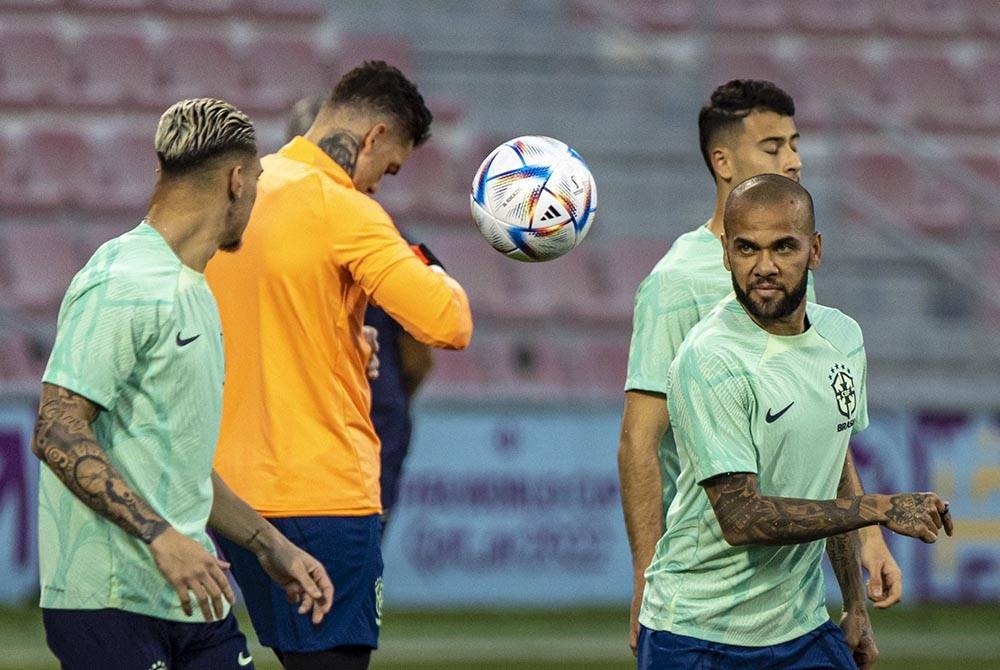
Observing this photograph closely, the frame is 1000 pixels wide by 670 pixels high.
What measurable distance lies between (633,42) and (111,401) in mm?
11612

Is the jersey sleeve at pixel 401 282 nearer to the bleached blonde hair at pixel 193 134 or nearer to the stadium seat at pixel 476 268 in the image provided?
the bleached blonde hair at pixel 193 134

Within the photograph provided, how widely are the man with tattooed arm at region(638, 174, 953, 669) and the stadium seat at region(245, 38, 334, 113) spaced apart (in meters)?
10.5

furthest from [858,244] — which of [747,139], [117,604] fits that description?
[117,604]

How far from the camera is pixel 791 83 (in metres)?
14.0

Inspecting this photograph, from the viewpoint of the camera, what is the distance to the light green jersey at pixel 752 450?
3.68 m

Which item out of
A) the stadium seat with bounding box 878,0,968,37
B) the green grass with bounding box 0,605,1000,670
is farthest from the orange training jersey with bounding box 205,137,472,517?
the stadium seat with bounding box 878,0,968,37

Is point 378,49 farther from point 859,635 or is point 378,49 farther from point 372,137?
point 859,635

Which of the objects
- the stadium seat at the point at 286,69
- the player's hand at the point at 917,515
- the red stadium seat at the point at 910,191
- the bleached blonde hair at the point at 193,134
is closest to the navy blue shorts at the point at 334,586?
the bleached blonde hair at the point at 193,134

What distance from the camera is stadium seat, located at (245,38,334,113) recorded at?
14055 mm

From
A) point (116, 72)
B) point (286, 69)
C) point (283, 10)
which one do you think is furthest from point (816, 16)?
point (116, 72)

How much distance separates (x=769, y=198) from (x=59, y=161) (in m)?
10.2

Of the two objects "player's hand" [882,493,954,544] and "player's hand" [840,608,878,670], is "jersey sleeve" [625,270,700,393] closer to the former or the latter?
"player's hand" [840,608,878,670]

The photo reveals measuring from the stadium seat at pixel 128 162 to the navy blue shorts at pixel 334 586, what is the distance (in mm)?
8715

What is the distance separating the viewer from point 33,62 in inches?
540
